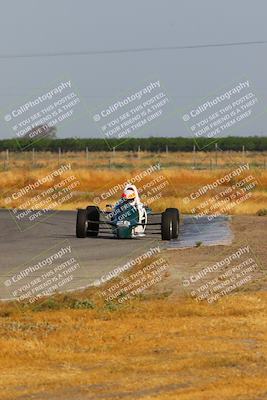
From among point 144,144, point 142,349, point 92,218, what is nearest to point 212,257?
point 92,218

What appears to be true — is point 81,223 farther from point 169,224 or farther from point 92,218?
point 169,224

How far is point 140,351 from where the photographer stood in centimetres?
1214

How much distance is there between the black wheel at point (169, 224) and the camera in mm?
→ 28077

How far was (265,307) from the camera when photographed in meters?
15.2

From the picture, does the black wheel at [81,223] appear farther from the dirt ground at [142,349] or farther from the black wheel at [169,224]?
the dirt ground at [142,349]

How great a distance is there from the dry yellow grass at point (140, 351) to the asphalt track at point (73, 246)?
3.41 metres

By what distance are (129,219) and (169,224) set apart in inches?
45.8

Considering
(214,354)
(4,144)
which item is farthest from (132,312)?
(4,144)

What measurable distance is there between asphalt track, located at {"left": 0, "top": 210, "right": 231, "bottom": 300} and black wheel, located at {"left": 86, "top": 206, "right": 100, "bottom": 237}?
0.25 metres

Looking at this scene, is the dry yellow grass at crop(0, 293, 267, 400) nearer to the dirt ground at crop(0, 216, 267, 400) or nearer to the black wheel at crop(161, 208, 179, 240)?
the dirt ground at crop(0, 216, 267, 400)

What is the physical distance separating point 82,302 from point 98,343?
132 inches

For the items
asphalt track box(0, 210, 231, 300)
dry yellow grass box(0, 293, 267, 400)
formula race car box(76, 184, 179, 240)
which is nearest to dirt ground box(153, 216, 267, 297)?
asphalt track box(0, 210, 231, 300)

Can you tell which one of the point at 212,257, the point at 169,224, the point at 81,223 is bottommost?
the point at 212,257

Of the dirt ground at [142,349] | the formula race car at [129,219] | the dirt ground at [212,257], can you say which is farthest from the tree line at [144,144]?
the dirt ground at [142,349]
